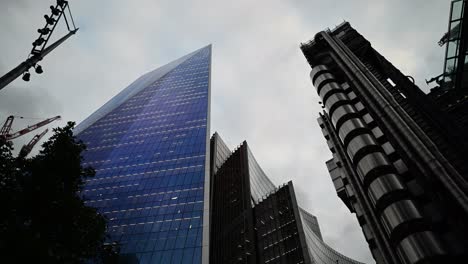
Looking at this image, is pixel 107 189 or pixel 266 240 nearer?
pixel 266 240

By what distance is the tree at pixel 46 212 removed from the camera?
13211mm

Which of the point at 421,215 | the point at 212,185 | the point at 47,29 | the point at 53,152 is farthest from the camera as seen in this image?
the point at 212,185

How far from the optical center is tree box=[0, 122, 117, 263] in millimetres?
13211

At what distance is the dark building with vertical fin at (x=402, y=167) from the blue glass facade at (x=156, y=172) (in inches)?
1332

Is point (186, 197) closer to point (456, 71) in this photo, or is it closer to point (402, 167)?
point (402, 167)

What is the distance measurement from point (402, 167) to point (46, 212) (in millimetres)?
22824

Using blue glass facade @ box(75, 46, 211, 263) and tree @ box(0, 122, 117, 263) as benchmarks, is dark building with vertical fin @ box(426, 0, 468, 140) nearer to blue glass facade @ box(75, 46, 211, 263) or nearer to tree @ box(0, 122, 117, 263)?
tree @ box(0, 122, 117, 263)

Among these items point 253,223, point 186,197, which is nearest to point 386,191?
point 186,197

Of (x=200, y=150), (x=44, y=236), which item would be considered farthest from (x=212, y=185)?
(x=44, y=236)

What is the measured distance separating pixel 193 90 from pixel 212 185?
157ft

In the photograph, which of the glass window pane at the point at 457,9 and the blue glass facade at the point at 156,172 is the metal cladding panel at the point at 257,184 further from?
the glass window pane at the point at 457,9

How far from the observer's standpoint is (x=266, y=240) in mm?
58938

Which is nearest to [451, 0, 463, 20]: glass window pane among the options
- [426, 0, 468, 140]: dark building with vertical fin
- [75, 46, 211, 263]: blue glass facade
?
[426, 0, 468, 140]: dark building with vertical fin

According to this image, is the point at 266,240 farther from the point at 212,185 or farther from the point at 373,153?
the point at 373,153
